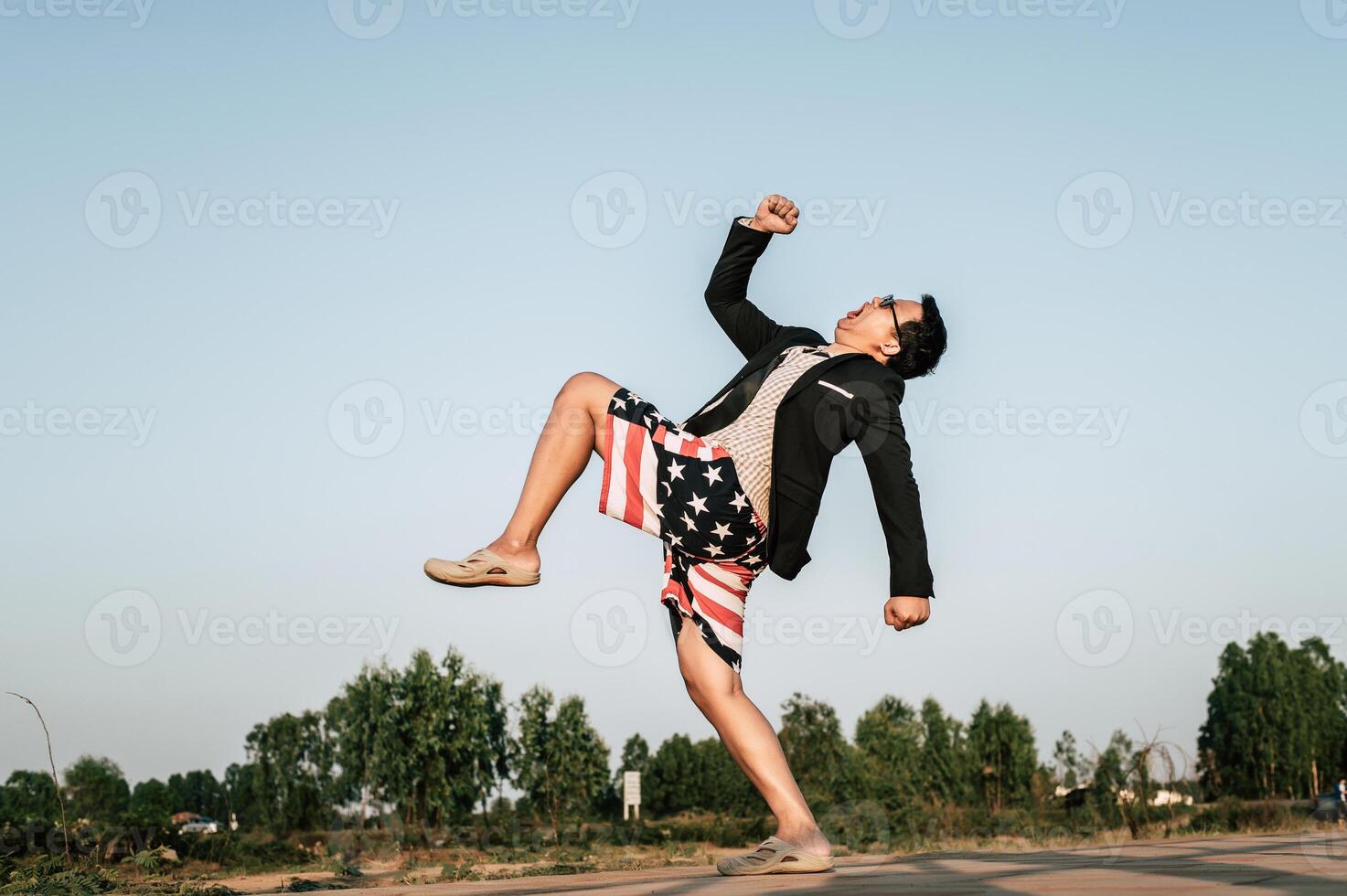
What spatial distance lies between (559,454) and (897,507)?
1088mm

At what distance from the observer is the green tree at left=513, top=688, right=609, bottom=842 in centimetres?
4406

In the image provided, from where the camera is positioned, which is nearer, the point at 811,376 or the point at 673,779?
the point at 811,376

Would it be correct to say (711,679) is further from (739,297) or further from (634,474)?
(739,297)

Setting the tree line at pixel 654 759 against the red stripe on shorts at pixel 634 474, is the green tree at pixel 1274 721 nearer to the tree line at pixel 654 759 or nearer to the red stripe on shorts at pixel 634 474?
the tree line at pixel 654 759

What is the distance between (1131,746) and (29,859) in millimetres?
10857

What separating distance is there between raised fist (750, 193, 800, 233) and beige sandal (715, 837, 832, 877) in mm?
2174

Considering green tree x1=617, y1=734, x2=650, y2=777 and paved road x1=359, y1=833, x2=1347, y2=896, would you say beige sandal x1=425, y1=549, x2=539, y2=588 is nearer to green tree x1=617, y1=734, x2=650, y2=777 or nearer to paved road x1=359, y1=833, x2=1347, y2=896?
paved road x1=359, y1=833, x2=1347, y2=896

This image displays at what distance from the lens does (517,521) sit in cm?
352

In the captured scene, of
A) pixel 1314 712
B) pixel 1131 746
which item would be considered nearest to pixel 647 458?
pixel 1131 746

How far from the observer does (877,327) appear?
13.0ft

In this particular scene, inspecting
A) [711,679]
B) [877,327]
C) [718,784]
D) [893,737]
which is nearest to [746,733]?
[711,679]

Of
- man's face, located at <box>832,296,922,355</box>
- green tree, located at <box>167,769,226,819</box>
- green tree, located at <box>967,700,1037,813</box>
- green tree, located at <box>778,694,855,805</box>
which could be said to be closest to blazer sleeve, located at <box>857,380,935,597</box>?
man's face, located at <box>832,296,922,355</box>

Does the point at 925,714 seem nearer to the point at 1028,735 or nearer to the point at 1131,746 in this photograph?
the point at 1028,735

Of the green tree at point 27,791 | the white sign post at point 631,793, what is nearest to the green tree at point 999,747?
the white sign post at point 631,793
